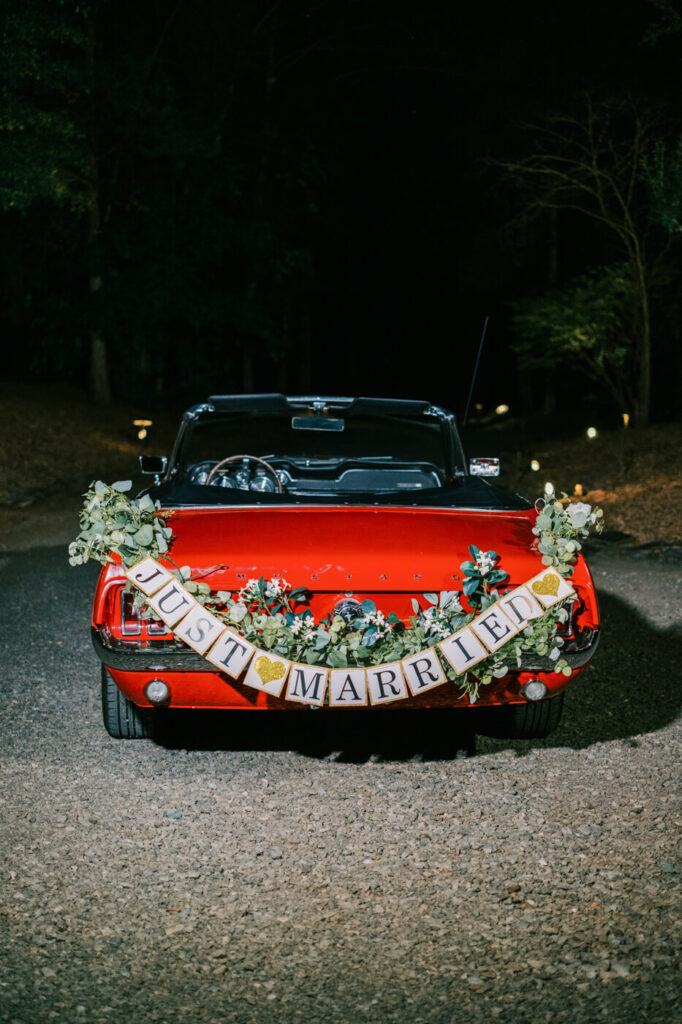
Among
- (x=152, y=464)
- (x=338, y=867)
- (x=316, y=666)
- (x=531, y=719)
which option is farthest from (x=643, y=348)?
(x=338, y=867)

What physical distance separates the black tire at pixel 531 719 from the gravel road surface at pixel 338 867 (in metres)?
0.08

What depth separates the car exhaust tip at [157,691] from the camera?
12.7ft

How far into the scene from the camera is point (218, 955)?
2850mm

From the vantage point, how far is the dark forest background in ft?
61.5

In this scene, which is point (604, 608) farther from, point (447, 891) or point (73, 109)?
point (73, 109)

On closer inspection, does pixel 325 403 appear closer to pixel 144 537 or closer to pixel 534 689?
pixel 144 537

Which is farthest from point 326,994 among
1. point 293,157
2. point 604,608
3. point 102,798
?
point 293,157

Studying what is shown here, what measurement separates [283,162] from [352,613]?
27369 millimetres

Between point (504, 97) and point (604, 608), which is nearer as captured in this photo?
point (604, 608)

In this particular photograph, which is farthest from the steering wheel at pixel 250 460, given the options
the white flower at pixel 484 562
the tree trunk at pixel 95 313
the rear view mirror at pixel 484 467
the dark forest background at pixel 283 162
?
the tree trunk at pixel 95 313

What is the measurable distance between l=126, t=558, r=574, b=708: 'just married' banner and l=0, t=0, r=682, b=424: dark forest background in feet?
37.2

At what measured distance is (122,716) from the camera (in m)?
4.54

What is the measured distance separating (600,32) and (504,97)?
5029 mm

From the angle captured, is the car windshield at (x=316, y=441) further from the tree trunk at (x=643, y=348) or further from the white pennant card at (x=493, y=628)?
the white pennant card at (x=493, y=628)
